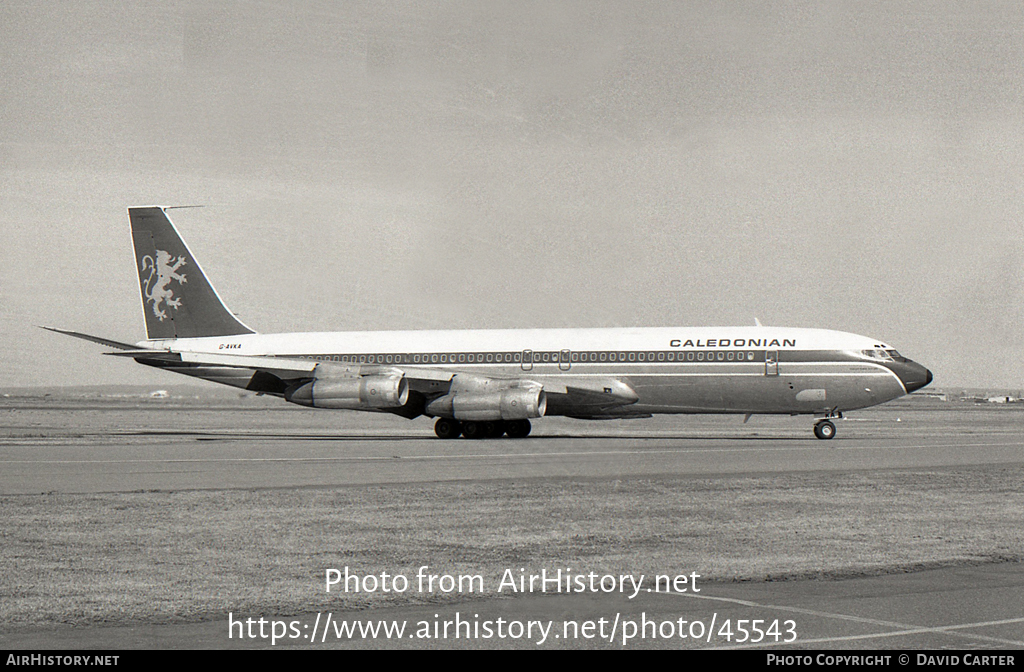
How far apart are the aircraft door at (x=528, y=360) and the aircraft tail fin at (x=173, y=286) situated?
13.7 metres

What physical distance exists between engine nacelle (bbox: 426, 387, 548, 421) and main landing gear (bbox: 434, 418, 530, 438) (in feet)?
5.07

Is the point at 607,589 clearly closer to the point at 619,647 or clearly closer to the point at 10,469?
the point at 619,647

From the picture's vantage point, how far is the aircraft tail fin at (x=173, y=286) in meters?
53.6

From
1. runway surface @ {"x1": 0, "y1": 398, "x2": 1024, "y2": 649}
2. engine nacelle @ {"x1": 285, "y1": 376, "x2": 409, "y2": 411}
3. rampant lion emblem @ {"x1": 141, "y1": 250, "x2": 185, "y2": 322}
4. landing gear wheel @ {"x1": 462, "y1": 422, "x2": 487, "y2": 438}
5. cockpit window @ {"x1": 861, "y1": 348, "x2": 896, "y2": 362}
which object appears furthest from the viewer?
rampant lion emblem @ {"x1": 141, "y1": 250, "x2": 185, "y2": 322}

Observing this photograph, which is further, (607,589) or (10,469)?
(10,469)

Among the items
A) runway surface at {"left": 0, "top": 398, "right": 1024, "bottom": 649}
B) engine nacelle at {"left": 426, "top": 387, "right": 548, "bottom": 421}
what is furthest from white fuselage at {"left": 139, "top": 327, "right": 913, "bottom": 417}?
engine nacelle at {"left": 426, "top": 387, "right": 548, "bottom": 421}

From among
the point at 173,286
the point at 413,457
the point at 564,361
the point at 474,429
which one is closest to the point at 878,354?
the point at 564,361

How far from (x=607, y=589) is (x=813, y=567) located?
9.42 ft

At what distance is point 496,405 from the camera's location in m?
43.9

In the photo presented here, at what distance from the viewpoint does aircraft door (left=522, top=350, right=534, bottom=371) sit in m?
47.0

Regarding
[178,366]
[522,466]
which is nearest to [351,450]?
[522,466]

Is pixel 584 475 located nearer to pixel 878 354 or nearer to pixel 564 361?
pixel 564 361

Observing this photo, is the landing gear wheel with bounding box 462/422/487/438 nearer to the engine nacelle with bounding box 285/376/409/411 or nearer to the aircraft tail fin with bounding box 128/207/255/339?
the engine nacelle with bounding box 285/376/409/411

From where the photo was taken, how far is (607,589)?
38.9ft
